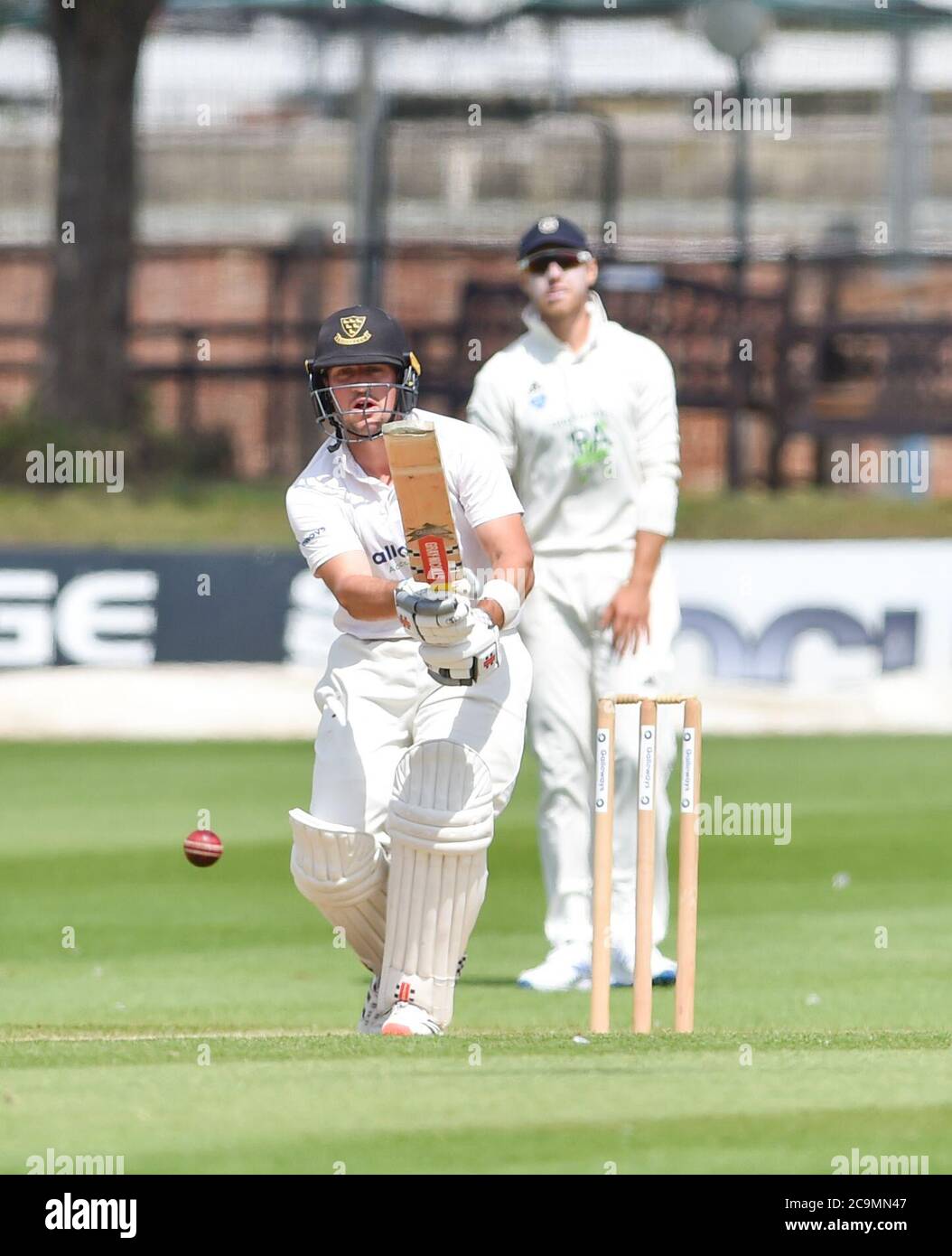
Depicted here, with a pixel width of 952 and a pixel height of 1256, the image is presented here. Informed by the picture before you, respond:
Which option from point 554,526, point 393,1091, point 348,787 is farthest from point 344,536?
point 393,1091

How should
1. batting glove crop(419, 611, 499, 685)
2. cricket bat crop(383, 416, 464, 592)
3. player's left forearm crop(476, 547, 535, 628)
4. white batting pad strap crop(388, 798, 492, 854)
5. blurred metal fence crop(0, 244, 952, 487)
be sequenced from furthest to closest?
1. blurred metal fence crop(0, 244, 952, 487)
2. player's left forearm crop(476, 547, 535, 628)
3. white batting pad strap crop(388, 798, 492, 854)
4. batting glove crop(419, 611, 499, 685)
5. cricket bat crop(383, 416, 464, 592)

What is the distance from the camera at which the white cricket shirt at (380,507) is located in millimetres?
5848

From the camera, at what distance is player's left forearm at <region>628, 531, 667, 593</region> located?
692 centimetres

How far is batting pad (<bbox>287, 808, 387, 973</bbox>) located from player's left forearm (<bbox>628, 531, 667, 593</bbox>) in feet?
4.58

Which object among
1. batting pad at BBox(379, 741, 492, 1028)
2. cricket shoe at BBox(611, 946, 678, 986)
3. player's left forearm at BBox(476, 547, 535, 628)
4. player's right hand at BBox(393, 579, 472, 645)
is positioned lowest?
cricket shoe at BBox(611, 946, 678, 986)

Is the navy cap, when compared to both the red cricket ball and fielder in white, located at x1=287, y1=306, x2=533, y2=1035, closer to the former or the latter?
fielder in white, located at x1=287, y1=306, x2=533, y2=1035

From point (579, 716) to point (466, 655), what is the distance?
1.69 m

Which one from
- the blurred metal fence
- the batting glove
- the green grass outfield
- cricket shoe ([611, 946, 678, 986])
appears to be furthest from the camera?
the blurred metal fence

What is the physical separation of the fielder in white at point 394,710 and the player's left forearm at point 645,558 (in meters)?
0.98

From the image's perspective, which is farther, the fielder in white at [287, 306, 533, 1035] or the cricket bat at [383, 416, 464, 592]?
the fielder in white at [287, 306, 533, 1035]

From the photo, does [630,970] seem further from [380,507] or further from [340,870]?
[380,507]

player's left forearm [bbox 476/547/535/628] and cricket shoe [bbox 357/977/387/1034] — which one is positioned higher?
player's left forearm [bbox 476/547/535/628]

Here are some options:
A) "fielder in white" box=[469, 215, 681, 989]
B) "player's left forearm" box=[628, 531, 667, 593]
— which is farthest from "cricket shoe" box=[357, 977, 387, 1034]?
Result: "player's left forearm" box=[628, 531, 667, 593]

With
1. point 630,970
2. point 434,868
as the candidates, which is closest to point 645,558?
point 630,970
